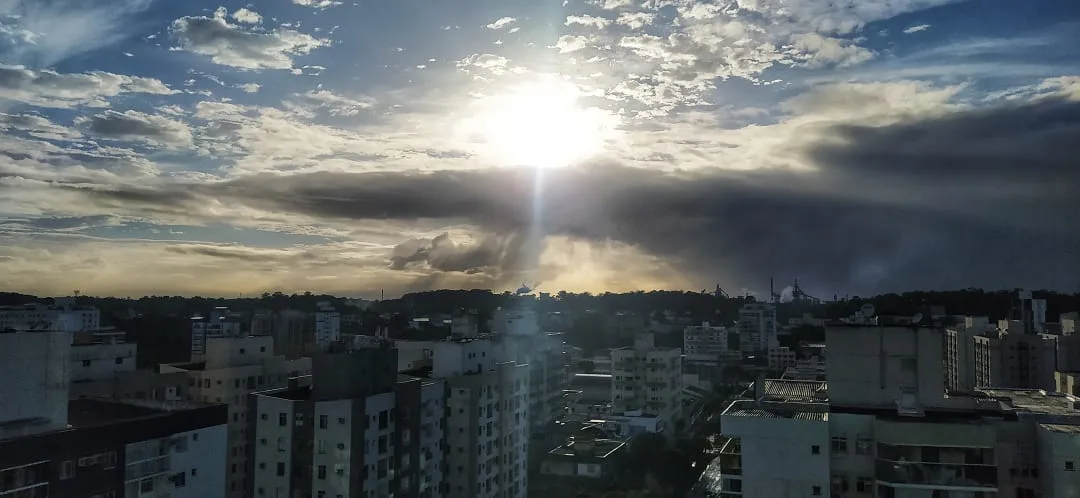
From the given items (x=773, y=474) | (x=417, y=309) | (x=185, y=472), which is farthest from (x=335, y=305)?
(x=773, y=474)

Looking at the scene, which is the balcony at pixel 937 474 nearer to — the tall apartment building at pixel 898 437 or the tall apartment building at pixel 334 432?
the tall apartment building at pixel 898 437

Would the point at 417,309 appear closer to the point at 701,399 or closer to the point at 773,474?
the point at 701,399

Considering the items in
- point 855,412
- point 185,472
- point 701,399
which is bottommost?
point 701,399

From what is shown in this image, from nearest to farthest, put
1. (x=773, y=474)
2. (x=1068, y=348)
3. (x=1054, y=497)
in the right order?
(x=1054, y=497) < (x=773, y=474) < (x=1068, y=348)

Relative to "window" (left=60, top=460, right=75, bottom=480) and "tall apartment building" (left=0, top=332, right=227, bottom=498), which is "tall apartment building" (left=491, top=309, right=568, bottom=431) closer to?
"tall apartment building" (left=0, top=332, right=227, bottom=498)

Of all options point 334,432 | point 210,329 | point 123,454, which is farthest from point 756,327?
point 123,454
